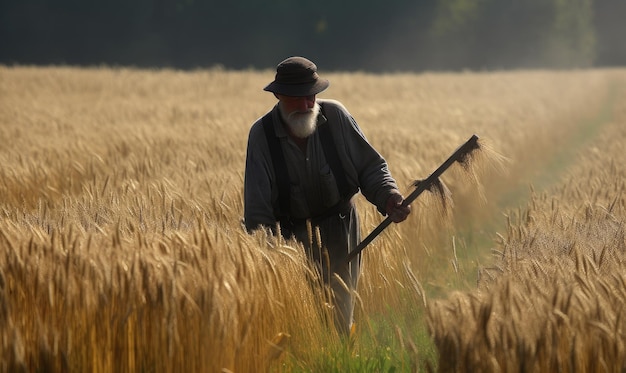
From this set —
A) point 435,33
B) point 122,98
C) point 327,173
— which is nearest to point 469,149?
point 327,173

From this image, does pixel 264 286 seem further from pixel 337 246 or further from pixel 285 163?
pixel 337 246

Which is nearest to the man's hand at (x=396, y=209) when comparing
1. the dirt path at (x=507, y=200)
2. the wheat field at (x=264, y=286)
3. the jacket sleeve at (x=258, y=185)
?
the wheat field at (x=264, y=286)

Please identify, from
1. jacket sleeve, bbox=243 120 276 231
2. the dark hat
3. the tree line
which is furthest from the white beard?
the tree line

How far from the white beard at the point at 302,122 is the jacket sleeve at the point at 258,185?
205mm

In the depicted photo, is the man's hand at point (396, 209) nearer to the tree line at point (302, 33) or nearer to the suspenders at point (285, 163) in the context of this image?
the suspenders at point (285, 163)

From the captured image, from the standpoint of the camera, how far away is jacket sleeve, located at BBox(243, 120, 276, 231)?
4441 mm

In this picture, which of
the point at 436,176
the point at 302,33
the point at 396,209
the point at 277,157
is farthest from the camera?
the point at 302,33

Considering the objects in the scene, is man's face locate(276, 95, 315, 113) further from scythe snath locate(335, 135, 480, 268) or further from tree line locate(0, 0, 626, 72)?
tree line locate(0, 0, 626, 72)

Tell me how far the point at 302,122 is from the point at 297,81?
0.19m

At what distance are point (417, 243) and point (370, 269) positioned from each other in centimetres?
133

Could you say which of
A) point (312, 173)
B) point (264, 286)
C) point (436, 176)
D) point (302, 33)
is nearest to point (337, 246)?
point (312, 173)

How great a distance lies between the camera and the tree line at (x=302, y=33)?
51.2 m

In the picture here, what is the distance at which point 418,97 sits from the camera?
2127 centimetres

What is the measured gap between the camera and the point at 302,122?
4.43 m
